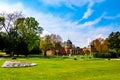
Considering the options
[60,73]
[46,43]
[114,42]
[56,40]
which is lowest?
[60,73]

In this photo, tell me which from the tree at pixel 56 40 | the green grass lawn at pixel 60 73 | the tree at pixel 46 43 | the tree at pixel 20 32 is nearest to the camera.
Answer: the green grass lawn at pixel 60 73

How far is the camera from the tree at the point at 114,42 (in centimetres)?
9631

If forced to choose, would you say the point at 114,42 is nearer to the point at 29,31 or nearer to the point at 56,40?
the point at 29,31

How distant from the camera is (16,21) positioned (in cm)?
8406

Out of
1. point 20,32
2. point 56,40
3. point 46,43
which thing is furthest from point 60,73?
point 56,40

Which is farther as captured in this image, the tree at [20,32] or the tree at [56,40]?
the tree at [56,40]

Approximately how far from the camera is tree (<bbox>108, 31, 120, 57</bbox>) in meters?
96.3

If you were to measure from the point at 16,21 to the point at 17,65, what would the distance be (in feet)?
183

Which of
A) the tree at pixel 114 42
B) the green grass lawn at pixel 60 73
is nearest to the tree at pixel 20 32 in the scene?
the tree at pixel 114 42

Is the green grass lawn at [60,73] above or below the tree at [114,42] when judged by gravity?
below

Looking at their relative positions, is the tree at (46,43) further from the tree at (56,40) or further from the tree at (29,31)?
the tree at (29,31)

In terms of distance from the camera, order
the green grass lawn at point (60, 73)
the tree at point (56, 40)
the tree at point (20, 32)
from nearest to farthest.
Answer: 1. the green grass lawn at point (60, 73)
2. the tree at point (20, 32)
3. the tree at point (56, 40)

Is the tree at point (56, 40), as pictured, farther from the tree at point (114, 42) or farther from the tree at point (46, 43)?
the tree at point (114, 42)

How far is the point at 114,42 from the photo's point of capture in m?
97.9
